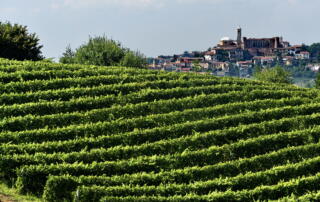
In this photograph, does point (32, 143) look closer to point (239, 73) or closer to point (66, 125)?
point (66, 125)

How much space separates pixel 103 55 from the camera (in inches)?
1831

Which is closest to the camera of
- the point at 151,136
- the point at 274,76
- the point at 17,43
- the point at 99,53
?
the point at 151,136

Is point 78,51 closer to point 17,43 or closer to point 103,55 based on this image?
point 103,55

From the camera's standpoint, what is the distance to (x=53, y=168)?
56.6 feet

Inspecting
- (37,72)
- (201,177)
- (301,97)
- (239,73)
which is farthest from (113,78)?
(239,73)

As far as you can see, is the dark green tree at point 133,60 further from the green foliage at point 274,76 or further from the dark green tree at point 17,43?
the green foliage at point 274,76

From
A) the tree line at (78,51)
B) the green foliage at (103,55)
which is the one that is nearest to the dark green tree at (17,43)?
the tree line at (78,51)

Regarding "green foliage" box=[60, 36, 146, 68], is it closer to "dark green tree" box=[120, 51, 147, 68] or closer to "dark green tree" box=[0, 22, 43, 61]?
"dark green tree" box=[120, 51, 147, 68]

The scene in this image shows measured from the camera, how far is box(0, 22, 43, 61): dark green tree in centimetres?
3644

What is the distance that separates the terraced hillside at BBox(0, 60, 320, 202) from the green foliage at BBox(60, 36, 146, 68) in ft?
62.0

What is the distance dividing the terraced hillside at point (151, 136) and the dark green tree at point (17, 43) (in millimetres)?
10086

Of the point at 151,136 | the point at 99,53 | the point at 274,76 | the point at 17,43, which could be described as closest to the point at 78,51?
the point at 99,53

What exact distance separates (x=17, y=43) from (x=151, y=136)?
827 inches

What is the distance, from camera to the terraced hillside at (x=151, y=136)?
17.2 meters
